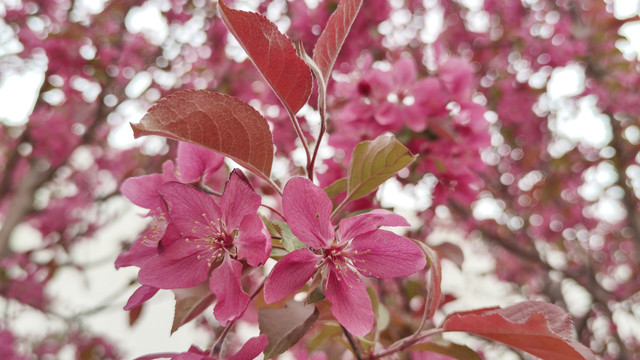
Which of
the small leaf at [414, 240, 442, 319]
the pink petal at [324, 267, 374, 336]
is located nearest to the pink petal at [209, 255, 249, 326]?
the pink petal at [324, 267, 374, 336]

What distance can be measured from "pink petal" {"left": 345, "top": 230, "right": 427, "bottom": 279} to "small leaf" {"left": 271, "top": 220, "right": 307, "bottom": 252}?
61mm

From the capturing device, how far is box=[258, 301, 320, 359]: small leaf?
1.70ft

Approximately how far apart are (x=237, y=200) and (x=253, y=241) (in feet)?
0.16

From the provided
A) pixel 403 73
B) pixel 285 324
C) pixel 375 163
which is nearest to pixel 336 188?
pixel 375 163

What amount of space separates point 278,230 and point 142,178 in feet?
0.64

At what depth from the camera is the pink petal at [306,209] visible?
0.48 metres

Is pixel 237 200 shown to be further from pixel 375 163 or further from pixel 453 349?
pixel 453 349

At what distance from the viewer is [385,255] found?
53 centimetres

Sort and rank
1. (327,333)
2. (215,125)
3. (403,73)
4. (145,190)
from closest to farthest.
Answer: (215,125) → (145,190) → (327,333) → (403,73)

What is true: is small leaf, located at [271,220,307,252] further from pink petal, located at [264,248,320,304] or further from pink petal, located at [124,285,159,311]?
pink petal, located at [124,285,159,311]

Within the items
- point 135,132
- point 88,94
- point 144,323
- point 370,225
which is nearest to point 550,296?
point 370,225

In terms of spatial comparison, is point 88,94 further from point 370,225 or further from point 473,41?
point 370,225

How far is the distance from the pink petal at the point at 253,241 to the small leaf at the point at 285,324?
0.11m

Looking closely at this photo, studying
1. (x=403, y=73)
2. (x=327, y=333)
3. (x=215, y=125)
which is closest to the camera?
(x=215, y=125)
